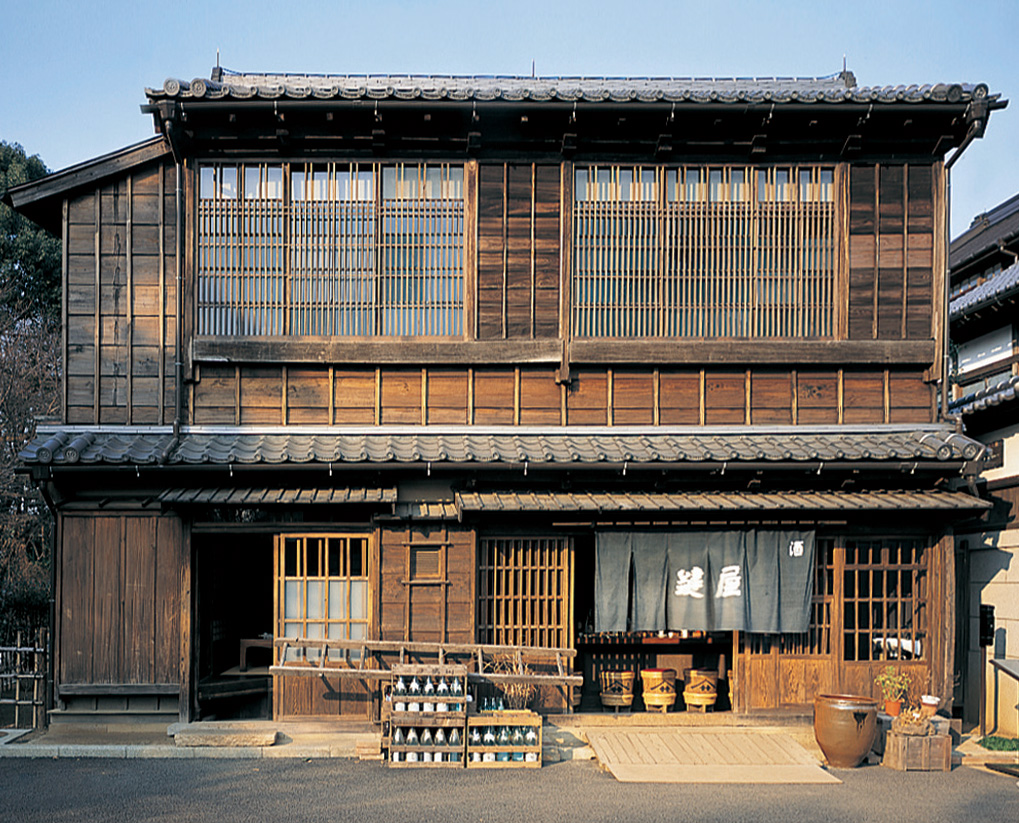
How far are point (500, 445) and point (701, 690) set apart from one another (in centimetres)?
502

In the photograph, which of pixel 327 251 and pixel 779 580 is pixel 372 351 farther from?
pixel 779 580

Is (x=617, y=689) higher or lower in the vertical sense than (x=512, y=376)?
lower

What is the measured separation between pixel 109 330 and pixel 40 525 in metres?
14.0

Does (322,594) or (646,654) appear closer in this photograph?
(322,594)

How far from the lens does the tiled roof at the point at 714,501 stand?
10727mm

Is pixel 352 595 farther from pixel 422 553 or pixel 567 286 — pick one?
pixel 567 286

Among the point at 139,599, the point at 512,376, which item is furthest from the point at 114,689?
the point at 512,376

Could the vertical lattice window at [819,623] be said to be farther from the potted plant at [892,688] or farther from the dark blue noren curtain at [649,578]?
the dark blue noren curtain at [649,578]

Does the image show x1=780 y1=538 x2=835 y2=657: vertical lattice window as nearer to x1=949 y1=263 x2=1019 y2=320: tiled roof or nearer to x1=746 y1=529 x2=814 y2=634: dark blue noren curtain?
x1=746 y1=529 x2=814 y2=634: dark blue noren curtain

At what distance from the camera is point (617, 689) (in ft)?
42.2

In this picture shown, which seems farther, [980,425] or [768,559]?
[980,425]

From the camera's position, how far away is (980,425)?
13727 millimetres

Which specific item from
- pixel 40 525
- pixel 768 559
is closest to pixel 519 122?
pixel 768 559

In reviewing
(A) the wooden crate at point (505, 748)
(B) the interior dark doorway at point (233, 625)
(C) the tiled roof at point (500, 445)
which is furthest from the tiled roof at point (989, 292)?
(B) the interior dark doorway at point (233, 625)
